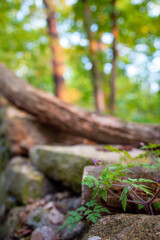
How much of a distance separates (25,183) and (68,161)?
2.82ft

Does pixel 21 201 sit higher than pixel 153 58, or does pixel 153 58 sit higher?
pixel 153 58

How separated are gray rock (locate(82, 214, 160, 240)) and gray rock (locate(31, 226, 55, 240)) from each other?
0.66 meters

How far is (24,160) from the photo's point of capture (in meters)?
3.51

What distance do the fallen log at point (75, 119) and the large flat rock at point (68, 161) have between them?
0.66m

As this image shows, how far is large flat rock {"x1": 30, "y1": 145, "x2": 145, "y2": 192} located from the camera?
214 centimetres


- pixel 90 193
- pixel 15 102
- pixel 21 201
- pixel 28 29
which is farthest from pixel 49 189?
pixel 28 29

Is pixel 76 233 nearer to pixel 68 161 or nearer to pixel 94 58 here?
pixel 68 161

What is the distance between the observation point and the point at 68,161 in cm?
235

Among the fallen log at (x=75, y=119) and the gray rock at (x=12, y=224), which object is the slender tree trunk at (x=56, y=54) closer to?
the fallen log at (x=75, y=119)

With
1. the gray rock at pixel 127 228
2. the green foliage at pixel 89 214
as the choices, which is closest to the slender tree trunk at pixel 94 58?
the green foliage at pixel 89 214

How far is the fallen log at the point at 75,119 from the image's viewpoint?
3080 mm

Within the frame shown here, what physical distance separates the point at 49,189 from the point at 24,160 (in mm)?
1109

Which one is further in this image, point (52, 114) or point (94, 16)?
point (94, 16)

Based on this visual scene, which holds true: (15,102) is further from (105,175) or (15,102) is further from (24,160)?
(105,175)
